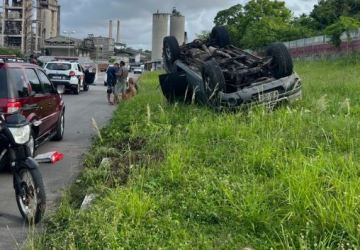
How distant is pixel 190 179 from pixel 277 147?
1210mm

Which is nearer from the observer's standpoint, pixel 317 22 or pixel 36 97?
pixel 36 97

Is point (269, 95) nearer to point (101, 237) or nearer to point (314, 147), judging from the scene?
point (314, 147)

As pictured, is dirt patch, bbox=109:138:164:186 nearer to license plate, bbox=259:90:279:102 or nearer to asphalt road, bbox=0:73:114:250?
asphalt road, bbox=0:73:114:250

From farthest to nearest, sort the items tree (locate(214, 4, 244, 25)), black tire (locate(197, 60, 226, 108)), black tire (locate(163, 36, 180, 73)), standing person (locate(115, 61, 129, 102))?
tree (locate(214, 4, 244, 25)) → standing person (locate(115, 61, 129, 102)) → black tire (locate(163, 36, 180, 73)) → black tire (locate(197, 60, 226, 108))

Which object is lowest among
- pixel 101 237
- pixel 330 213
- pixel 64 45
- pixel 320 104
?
pixel 101 237

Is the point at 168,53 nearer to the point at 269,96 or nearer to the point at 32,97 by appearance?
the point at 269,96

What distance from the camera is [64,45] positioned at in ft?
292

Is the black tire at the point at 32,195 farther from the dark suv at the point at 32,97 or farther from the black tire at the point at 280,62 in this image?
the black tire at the point at 280,62

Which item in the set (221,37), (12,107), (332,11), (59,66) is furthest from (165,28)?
(12,107)

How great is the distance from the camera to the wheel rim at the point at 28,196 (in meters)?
5.07

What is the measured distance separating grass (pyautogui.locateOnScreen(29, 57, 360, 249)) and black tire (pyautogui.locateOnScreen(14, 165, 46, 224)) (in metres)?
0.20

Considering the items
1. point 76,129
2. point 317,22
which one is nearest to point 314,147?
point 76,129

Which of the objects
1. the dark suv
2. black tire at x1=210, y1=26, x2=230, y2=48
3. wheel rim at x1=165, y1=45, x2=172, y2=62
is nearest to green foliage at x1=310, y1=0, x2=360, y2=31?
black tire at x1=210, y1=26, x2=230, y2=48

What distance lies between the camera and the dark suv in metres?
7.34
